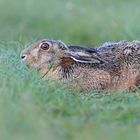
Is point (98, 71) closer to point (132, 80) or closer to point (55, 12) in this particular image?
point (132, 80)

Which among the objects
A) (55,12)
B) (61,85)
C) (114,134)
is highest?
(55,12)

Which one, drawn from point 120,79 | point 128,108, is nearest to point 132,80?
point 120,79

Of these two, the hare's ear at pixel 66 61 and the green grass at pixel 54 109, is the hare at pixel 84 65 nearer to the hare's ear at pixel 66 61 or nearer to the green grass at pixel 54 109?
the hare's ear at pixel 66 61

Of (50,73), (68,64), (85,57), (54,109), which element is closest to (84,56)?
(85,57)

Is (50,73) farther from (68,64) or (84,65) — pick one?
(84,65)

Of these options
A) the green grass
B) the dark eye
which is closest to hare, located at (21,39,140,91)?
the dark eye

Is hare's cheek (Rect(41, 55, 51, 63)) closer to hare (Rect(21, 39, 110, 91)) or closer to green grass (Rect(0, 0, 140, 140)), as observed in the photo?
hare (Rect(21, 39, 110, 91))

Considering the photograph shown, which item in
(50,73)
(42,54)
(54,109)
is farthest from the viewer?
(42,54)

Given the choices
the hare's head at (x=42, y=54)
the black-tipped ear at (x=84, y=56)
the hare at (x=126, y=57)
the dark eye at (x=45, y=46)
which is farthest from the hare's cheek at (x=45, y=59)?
the hare at (x=126, y=57)
